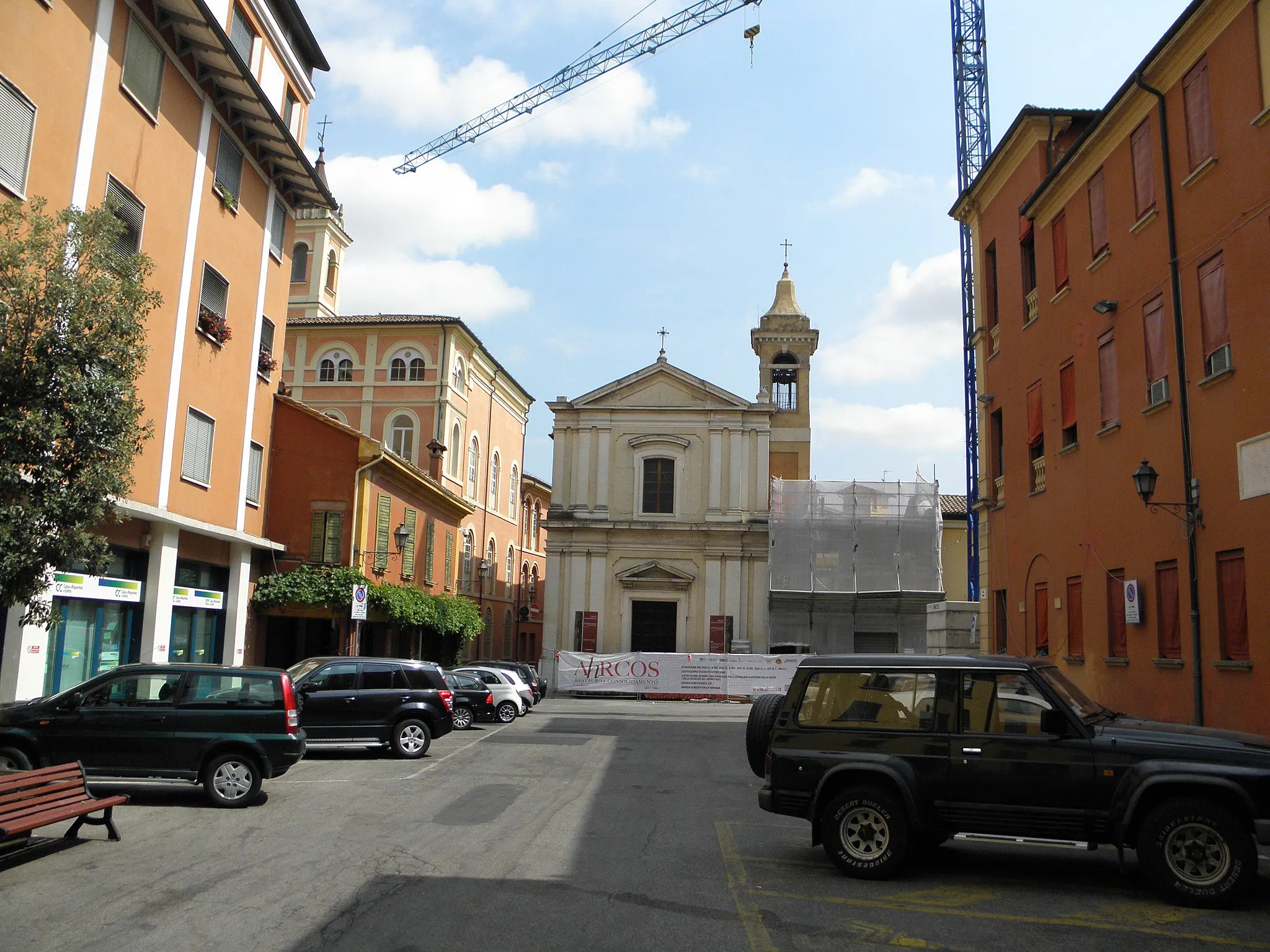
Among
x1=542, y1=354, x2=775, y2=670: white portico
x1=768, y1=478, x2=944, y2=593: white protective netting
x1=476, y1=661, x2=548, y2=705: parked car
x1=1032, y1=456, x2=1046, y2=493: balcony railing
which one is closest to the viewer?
x1=1032, y1=456, x2=1046, y2=493: balcony railing

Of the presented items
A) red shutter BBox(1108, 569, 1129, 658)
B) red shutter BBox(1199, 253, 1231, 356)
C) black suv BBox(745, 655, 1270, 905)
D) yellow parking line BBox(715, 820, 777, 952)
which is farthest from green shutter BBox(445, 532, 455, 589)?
black suv BBox(745, 655, 1270, 905)

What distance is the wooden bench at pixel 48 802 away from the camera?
27.0 feet

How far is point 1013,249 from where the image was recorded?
2317cm

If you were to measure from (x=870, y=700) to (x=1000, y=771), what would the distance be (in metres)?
1.12

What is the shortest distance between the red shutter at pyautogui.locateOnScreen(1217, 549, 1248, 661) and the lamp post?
1.04 feet

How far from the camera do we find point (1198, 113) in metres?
15.4

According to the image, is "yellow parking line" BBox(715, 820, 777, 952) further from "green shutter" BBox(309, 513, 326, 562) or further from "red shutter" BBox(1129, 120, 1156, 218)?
"green shutter" BBox(309, 513, 326, 562)

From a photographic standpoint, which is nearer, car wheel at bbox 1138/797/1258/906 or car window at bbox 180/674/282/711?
car wheel at bbox 1138/797/1258/906

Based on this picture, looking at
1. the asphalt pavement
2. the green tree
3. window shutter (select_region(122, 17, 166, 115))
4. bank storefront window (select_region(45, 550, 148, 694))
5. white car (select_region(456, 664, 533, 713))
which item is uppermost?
window shutter (select_region(122, 17, 166, 115))

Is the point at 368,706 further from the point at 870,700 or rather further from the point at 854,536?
the point at 854,536

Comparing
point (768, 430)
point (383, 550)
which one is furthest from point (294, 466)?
point (768, 430)

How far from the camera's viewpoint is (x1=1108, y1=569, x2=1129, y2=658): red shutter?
17.8 meters

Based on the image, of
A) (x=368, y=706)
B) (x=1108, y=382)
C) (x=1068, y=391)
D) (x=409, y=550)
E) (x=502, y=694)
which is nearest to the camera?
(x=368, y=706)

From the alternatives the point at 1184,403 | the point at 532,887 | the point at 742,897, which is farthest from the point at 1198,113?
the point at 532,887
